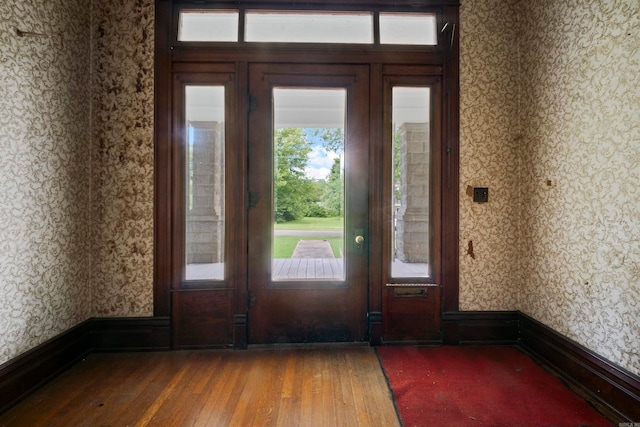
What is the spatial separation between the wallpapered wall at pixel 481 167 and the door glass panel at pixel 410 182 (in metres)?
0.32

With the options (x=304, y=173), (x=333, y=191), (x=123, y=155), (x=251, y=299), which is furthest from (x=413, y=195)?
(x=123, y=155)

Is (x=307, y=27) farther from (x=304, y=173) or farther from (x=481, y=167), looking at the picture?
(x=481, y=167)

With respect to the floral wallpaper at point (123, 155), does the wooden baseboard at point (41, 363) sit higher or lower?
lower

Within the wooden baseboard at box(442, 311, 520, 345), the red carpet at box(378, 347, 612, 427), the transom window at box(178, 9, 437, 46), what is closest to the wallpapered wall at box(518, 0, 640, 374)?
the wooden baseboard at box(442, 311, 520, 345)

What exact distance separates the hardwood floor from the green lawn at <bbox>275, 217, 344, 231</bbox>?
0.97 meters

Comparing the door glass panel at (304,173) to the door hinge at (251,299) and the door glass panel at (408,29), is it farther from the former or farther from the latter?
the door glass panel at (408,29)

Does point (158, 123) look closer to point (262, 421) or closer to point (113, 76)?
point (113, 76)

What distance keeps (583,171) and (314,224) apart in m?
1.87

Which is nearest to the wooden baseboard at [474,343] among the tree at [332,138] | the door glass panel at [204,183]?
the door glass panel at [204,183]

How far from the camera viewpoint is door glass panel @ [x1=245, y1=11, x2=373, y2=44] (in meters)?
2.68

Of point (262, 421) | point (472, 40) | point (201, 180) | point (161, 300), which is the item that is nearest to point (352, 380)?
Result: point (262, 421)

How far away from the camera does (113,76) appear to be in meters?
2.58

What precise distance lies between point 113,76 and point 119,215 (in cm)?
109

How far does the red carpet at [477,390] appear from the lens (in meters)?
1.80
